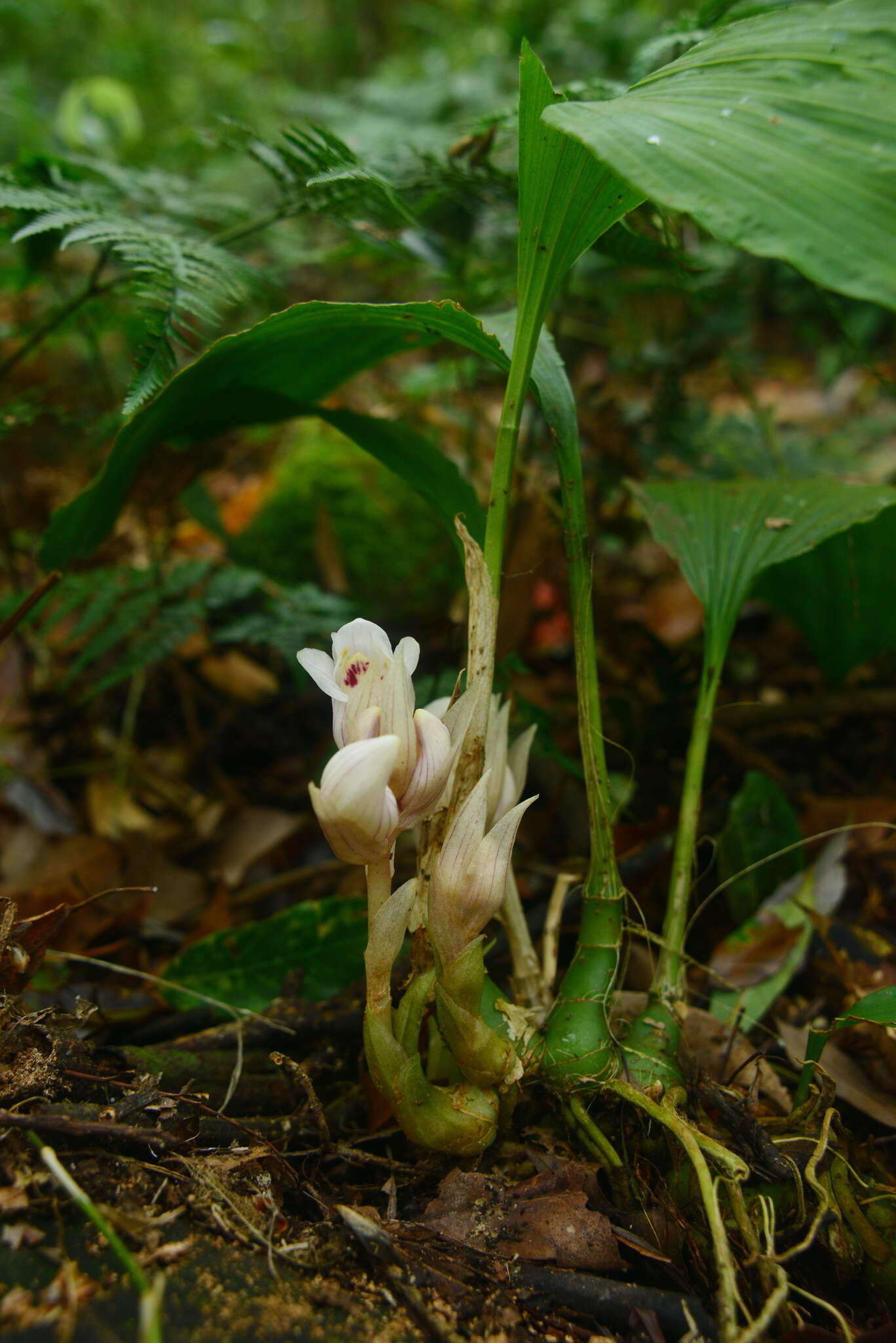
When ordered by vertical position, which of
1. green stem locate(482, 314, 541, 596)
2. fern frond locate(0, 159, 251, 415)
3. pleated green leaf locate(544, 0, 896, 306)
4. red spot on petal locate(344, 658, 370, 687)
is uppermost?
pleated green leaf locate(544, 0, 896, 306)

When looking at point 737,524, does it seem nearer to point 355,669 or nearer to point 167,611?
point 355,669

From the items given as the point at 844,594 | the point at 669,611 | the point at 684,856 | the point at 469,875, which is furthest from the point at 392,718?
the point at 669,611

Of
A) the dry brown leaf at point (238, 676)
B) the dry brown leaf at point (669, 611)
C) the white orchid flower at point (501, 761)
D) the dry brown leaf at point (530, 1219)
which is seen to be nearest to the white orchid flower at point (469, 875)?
the white orchid flower at point (501, 761)

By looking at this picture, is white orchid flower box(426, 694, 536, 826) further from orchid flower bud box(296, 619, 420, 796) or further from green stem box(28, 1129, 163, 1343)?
green stem box(28, 1129, 163, 1343)

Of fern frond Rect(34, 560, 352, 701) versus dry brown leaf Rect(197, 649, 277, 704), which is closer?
fern frond Rect(34, 560, 352, 701)

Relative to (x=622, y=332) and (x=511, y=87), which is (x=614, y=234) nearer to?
(x=622, y=332)

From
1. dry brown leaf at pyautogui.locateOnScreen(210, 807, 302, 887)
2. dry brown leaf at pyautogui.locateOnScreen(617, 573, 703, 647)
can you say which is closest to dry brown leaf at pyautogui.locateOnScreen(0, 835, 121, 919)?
dry brown leaf at pyautogui.locateOnScreen(210, 807, 302, 887)
